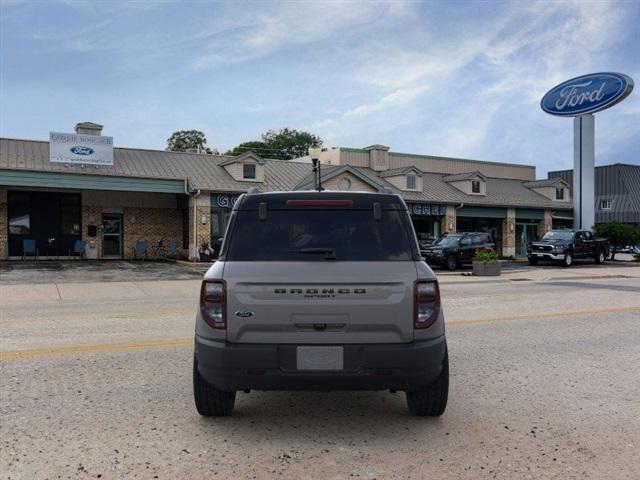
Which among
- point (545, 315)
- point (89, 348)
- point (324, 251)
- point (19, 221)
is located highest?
point (19, 221)

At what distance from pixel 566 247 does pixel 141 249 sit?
21.3 m

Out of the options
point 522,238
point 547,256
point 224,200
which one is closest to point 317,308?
point 224,200

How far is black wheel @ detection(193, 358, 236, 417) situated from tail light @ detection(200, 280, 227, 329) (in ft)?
1.74

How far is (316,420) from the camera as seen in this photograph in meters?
4.84

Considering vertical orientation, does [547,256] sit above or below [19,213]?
below

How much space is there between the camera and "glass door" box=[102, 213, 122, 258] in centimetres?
2914

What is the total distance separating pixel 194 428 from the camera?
15.0 feet

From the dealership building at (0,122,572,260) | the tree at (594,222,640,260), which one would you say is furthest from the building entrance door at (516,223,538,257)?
the tree at (594,222,640,260)

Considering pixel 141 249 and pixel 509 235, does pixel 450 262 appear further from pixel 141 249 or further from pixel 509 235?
pixel 141 249

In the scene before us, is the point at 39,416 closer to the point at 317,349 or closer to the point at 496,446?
the point at 317,349

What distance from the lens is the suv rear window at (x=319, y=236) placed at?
4.35 m

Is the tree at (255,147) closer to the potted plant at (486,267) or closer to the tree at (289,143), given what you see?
the tree at (289,143)

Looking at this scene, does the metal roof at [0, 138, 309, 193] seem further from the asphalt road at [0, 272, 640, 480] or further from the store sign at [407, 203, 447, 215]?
the asphalt road at [0, 272, 640, 480]

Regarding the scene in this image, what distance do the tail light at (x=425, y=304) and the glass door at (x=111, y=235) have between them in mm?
27292
